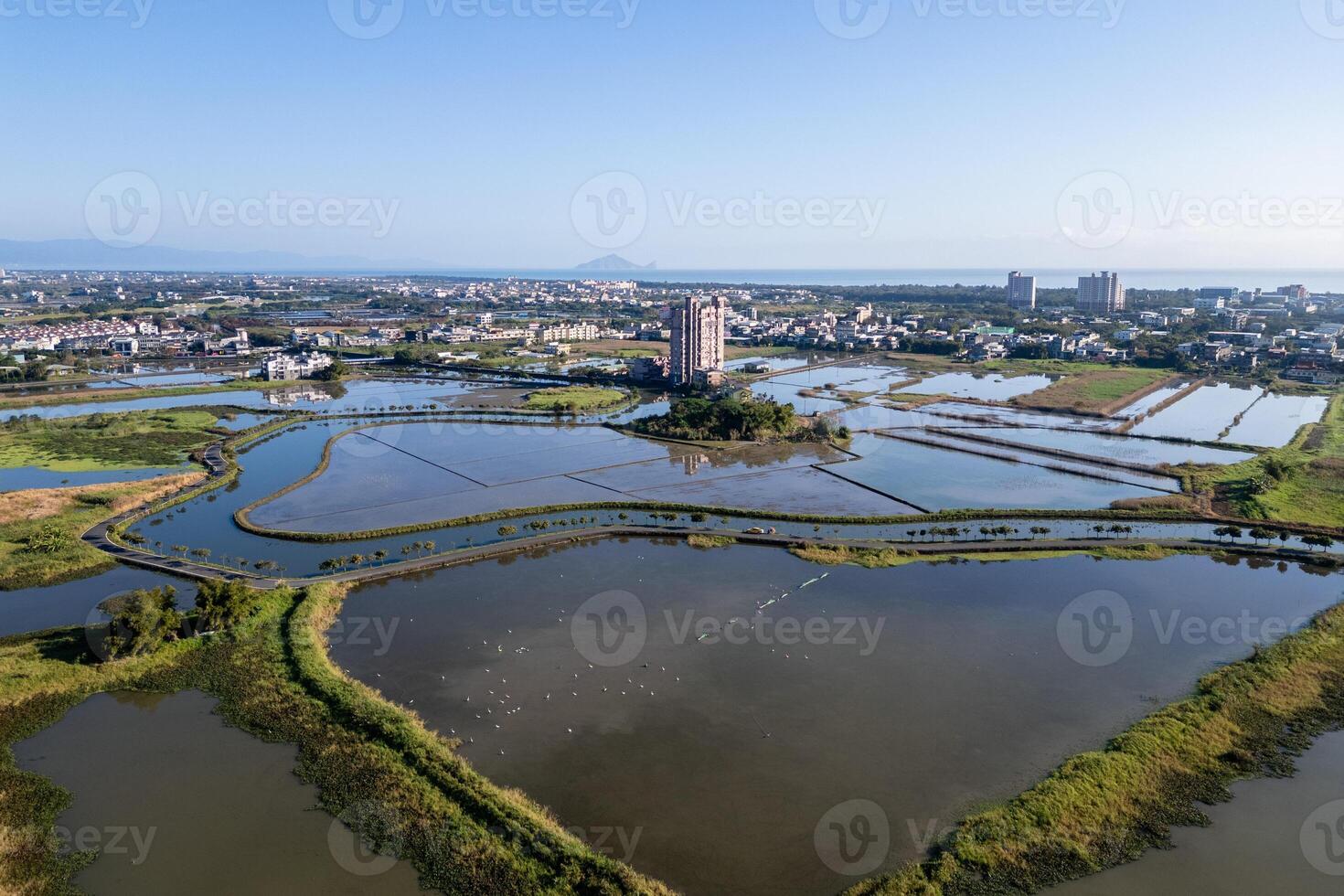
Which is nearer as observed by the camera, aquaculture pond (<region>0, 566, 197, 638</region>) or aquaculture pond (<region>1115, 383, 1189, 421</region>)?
aquaculture pond (<region>0, 566, 197, 638</region>)

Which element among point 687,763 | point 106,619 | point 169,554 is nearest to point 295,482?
point 169,554

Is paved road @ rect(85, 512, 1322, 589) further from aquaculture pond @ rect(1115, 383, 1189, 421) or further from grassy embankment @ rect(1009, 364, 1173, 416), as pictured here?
grassy embankment @ rect(1009, 364, 1173, 416)

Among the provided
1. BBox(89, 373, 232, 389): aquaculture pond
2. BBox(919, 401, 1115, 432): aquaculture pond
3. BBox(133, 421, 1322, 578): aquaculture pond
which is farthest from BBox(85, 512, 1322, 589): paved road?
BBox(89, 373, 232, 389): aquaculture pond

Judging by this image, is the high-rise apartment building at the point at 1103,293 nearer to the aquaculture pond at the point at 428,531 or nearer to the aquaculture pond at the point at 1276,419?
the aquaculture pond at the point at 1276,419

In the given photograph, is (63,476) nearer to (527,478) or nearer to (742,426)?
(527,478)

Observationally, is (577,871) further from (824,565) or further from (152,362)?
(152,362)

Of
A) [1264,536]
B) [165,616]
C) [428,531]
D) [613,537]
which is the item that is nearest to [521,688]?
[165,616]

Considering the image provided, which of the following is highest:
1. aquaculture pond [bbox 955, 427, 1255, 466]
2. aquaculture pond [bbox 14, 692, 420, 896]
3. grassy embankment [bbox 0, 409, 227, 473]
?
aquaculture pond [bbox 955, 427, 1255, 466]
